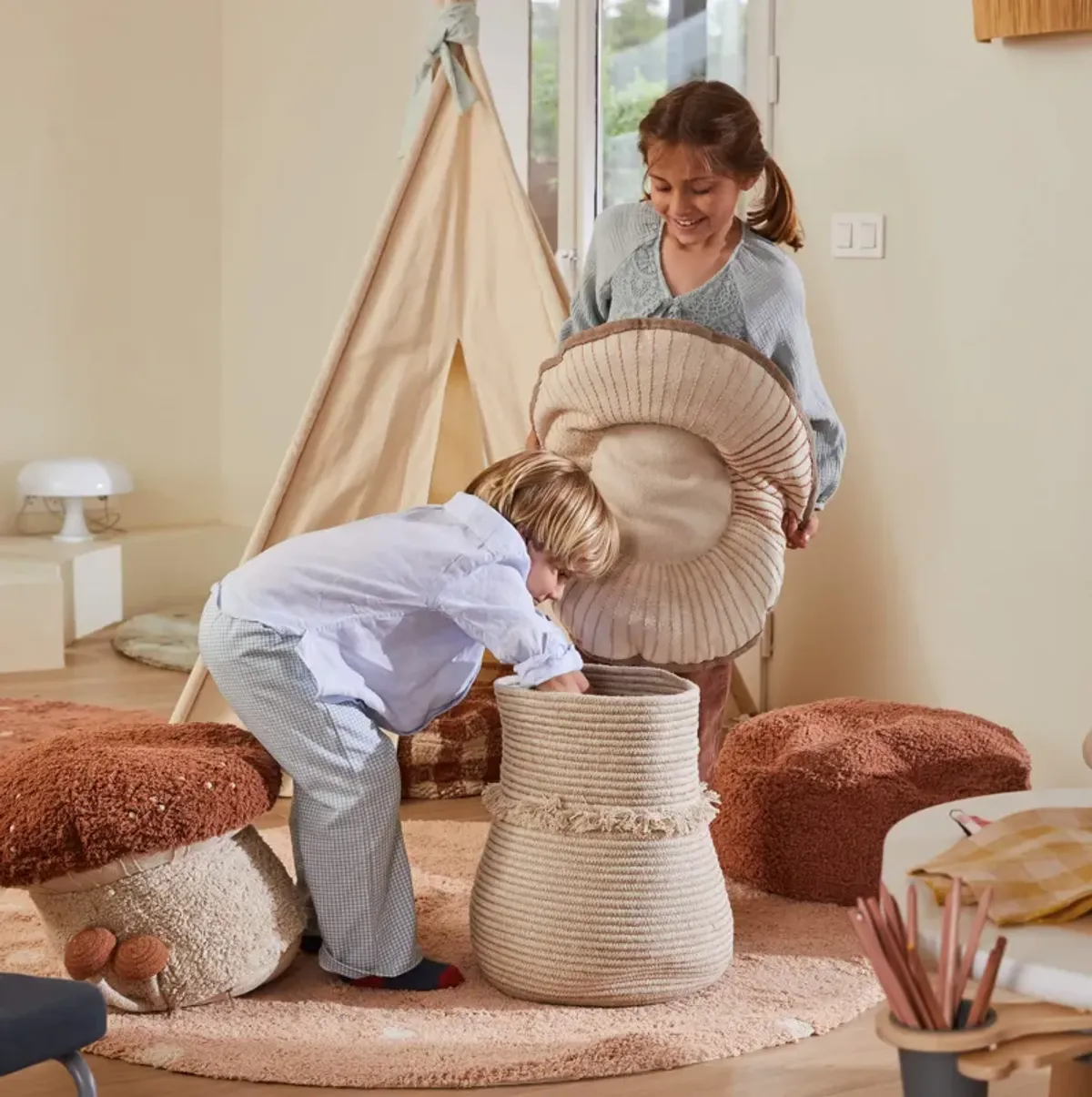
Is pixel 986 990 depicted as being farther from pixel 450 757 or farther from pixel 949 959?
pixel 450 757

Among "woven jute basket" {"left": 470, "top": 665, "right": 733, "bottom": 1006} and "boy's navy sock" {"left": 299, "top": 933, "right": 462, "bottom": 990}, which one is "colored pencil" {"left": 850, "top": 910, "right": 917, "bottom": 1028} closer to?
"woven jute basket" {"left": 470, "top": 665, "right": 733, "bottom": 1006}

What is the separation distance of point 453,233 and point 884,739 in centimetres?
139

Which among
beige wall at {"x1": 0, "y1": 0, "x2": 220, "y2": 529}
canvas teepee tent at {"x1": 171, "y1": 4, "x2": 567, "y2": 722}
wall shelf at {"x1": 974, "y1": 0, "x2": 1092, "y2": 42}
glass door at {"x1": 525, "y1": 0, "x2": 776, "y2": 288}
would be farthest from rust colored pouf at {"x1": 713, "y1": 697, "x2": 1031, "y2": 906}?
beige wall at {"x1": 0, "y1": 0, "x2": 220, "y2": 529}

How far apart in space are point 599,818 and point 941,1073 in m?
1.03

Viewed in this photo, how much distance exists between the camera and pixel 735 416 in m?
2.33

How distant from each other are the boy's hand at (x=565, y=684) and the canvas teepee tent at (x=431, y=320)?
1.17m

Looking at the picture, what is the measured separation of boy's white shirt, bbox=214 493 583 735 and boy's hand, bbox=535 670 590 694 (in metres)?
0.03

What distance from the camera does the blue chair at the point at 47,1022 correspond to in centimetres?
152

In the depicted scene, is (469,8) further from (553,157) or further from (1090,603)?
(1090,603)

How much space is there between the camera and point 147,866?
2043mm

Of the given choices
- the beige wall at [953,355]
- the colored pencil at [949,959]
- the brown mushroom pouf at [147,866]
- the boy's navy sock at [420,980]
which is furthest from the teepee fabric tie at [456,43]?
the colored pencil at [949,959]

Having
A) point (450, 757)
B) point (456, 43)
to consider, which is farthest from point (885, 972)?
point (456, 43)

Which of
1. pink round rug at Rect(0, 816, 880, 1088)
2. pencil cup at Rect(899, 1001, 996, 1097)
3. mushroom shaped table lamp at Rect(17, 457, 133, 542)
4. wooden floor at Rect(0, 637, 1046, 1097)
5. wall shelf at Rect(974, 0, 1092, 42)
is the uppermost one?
wall shelf at Rect(974, 0, 1092, 42)

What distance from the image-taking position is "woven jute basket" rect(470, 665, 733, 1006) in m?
2.12
